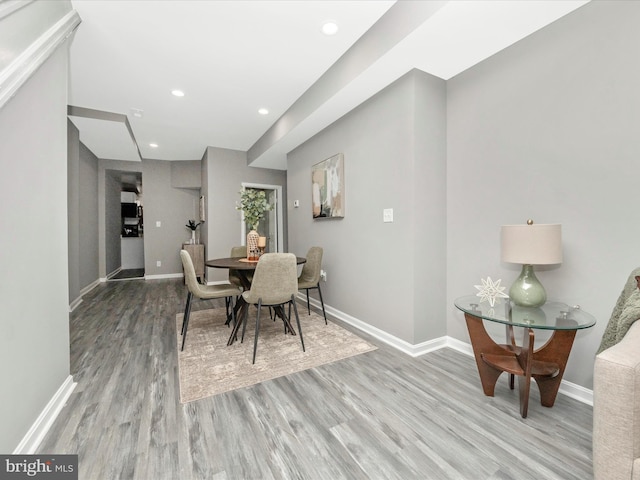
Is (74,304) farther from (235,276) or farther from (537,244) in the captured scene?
(537,244)

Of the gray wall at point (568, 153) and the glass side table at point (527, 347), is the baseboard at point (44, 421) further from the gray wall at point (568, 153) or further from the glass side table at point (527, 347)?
the gray wall at point (568, 153)

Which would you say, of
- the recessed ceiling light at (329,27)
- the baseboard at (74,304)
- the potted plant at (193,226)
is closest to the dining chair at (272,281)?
the recessed ceiling light at (329,27)

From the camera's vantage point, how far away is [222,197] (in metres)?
5.39

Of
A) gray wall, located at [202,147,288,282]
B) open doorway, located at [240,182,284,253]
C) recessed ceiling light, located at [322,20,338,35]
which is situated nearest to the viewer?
recessed ceiling light, located at [322,20,338,35]

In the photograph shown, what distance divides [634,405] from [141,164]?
296 inches

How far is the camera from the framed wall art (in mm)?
3309

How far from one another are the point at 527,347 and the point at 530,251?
542mm

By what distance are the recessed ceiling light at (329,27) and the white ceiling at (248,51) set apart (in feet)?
0.15

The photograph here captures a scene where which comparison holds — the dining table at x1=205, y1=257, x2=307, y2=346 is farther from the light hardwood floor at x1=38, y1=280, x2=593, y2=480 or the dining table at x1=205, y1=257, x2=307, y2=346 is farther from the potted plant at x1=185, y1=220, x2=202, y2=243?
the potted plant at x1=185, y1=220, x2=202, y2=243

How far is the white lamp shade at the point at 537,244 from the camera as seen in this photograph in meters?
1.59

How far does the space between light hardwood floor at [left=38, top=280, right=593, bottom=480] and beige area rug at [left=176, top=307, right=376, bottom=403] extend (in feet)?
0.35

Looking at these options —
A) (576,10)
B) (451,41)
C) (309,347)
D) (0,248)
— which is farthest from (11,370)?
(576,10)

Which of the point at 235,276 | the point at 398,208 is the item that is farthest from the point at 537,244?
the point at 235,276

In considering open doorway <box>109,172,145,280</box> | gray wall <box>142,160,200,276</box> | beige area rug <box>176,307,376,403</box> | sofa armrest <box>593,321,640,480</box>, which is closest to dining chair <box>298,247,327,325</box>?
beige area rug <box>176,307,376,403</box>
